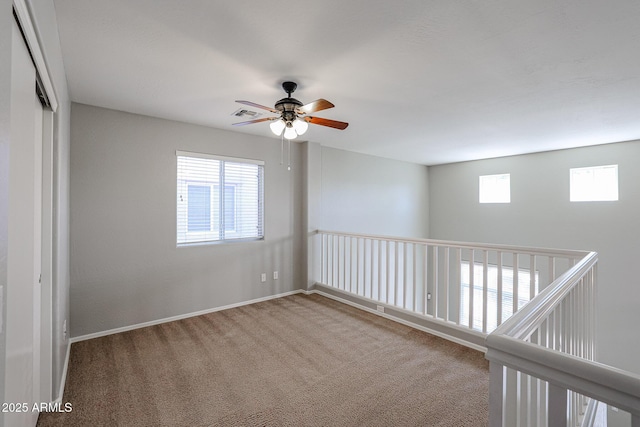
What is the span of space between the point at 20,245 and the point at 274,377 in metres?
1.85

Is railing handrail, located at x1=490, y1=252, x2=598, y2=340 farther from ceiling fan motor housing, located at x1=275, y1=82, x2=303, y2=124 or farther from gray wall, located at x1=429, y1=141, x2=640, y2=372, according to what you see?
gray wall, located at x1=429, y1=141, x2=640, y2=372

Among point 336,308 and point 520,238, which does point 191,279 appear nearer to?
point 336,308

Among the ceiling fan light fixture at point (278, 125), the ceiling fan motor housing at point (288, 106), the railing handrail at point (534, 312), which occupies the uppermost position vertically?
the ceiling fan motor housing at point (288, 106)

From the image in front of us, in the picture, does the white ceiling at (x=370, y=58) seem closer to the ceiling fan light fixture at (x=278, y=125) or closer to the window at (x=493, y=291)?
the ceiling fan light fixture at (x=278, y=125)

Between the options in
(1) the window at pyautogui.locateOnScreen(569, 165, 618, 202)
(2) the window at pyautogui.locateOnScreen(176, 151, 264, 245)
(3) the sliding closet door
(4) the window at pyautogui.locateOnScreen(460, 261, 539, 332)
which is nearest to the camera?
(3) the sliding closet door

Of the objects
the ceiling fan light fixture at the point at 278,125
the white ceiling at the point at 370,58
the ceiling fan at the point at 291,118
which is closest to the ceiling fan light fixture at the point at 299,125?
the ceiling fan at the point at 291,118

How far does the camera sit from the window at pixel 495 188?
571 centimetres

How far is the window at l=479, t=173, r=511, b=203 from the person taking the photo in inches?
225

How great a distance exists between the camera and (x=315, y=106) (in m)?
2.29

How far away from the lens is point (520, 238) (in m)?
5.45

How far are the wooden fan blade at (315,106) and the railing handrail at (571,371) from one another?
6.06 feet

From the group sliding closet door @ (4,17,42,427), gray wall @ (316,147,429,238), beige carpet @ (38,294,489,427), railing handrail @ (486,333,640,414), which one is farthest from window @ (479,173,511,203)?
sliding closet door @ (4,17,42,427)

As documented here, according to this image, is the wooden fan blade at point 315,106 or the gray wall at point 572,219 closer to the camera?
the wooden fan blade at point 315,106

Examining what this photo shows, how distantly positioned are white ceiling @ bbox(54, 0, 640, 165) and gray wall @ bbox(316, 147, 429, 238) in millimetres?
1630
